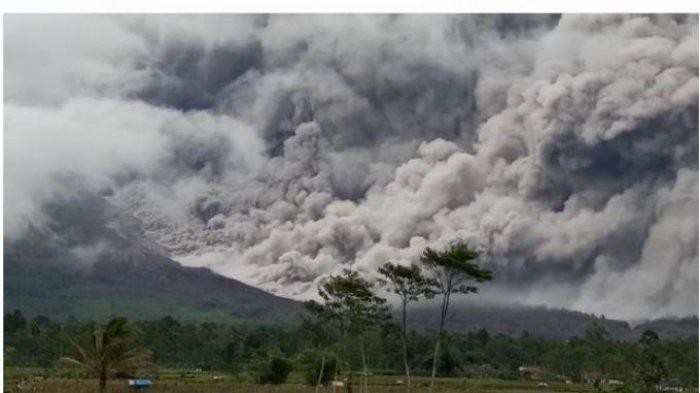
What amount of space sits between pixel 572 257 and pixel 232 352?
5582 mm

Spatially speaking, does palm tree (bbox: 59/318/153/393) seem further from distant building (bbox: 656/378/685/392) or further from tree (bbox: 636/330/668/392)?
distant building (bbox: 656/378/685/392)

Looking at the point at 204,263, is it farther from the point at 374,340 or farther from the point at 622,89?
the point at 622,89

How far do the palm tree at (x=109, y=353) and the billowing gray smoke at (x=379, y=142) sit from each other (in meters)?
1.75

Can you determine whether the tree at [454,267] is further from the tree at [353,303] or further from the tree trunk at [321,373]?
the tree trunk at [321,373]

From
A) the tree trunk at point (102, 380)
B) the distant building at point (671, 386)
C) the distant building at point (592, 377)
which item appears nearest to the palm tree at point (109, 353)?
the tree trunk at point (102, 380)

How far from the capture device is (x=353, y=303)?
12.5m

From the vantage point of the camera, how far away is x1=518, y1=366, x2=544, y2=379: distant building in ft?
50.9

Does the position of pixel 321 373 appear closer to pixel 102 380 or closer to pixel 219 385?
pixel 219 385

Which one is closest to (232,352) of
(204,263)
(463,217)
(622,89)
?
(204,263)

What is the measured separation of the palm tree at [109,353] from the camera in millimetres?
11336

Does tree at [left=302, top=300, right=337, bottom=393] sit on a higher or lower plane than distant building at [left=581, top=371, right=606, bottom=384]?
higher

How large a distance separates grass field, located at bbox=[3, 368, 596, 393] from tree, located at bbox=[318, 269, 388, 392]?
0.97 meters

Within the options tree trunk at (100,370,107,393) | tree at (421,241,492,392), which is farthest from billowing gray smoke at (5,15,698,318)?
tree trunk at (100,370,107,393)

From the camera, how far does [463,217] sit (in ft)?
42.5
